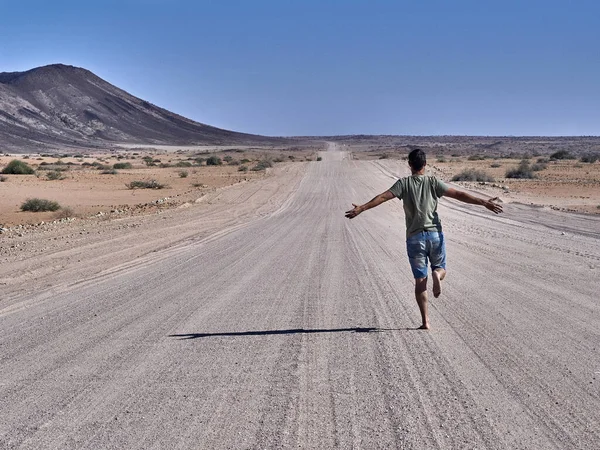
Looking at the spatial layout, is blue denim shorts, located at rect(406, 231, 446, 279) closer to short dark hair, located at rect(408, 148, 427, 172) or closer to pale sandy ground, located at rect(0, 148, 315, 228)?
short dark hair, located at rect(408, 148, 427, 172)

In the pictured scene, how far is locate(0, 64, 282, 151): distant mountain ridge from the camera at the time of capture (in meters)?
126

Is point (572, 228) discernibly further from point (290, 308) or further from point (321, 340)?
point (321, 340)

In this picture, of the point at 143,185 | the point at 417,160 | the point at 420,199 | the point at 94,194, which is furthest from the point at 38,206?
the point at 420,199

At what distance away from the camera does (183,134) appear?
166750 mm

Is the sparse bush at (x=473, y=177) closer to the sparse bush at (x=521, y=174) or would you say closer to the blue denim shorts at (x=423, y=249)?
the sparse bush at (x=521, y=174)

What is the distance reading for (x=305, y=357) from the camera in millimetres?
6672

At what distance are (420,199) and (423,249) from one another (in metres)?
0.55

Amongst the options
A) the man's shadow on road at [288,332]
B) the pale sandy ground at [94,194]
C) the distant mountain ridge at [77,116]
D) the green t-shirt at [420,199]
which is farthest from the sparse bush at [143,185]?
the distant mountain ridge at [77,116]

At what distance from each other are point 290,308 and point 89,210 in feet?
68.2

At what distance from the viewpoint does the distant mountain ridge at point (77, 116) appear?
4968 inches

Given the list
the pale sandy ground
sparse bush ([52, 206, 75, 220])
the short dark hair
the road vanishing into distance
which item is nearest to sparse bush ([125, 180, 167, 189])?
the pale sandy ground

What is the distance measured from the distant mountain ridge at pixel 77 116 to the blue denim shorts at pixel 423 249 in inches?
4221

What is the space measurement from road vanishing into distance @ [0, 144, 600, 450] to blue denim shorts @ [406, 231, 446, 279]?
0.71 meters

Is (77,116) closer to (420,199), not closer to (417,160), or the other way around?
(417,160)
